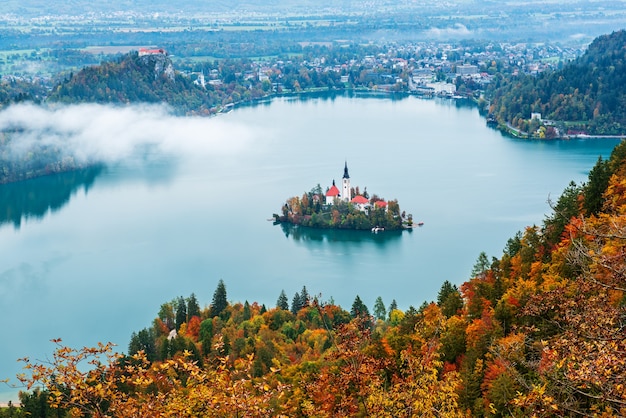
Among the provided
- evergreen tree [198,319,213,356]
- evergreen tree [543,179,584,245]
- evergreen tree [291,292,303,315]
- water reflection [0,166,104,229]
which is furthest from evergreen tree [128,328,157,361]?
water reflection [0,166,104,229]

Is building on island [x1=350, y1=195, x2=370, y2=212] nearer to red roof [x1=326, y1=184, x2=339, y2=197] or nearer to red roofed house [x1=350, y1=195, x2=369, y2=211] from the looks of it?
red roofed house [x1=350, y1=195, x2=369, y2=211]

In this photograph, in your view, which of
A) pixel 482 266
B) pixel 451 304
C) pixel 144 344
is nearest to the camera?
pixel 451 304

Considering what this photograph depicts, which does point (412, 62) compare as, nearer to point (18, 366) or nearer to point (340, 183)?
point (340, 183)

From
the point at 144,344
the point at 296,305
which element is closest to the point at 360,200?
the point at 296,305

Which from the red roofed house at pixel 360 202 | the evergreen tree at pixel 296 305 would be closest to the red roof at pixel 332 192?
the red roofed house at pixel 360 202

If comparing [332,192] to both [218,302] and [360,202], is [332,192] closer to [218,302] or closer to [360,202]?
[360,202]

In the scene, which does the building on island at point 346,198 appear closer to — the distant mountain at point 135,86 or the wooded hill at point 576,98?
the wooded hill at point 576,98
